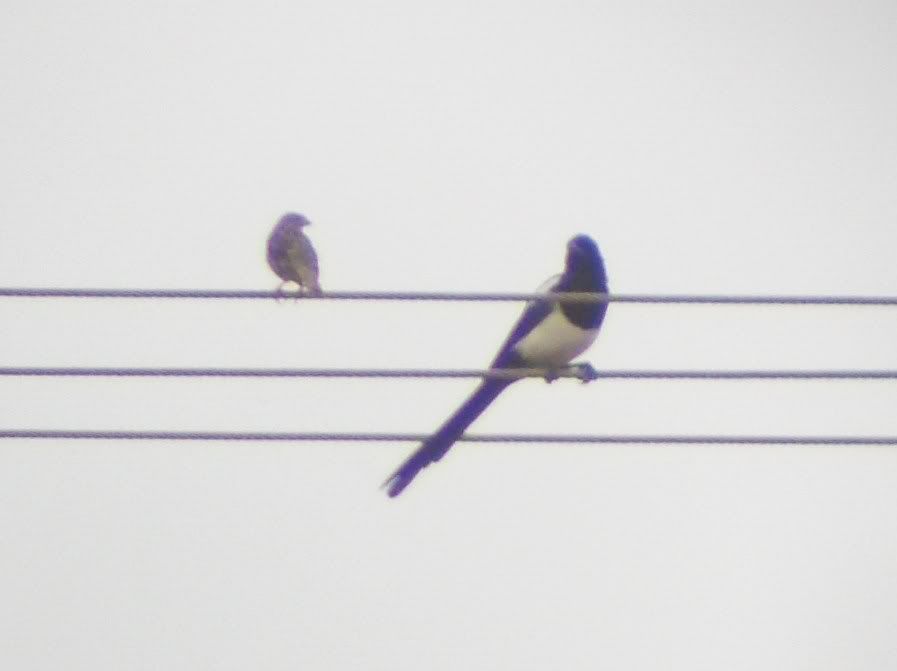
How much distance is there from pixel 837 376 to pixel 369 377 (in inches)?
49.8

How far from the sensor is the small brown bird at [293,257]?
7812mm

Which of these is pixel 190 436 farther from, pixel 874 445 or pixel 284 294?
pixel 874 445

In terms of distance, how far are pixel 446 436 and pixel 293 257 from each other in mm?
2254

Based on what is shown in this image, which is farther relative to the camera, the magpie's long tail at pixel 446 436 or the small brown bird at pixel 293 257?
the small brown bird at pixel 293 257

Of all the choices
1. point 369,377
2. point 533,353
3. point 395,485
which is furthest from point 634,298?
point 533,353

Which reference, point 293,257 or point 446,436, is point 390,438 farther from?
point 293,257

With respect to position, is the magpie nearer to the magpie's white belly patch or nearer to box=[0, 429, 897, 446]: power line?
the magpie's white belly patch

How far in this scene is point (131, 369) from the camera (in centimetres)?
429

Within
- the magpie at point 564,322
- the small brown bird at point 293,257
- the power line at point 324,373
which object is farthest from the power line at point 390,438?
the small brown bird at point 293,257

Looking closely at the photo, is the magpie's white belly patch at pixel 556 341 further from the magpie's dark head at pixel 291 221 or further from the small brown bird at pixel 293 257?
the magpie's dark head at pixel 291 221

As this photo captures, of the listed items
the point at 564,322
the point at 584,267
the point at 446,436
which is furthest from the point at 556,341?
the point at 446,436

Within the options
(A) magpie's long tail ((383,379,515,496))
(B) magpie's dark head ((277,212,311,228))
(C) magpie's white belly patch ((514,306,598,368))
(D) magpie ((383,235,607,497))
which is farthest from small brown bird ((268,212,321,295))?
(A) magpie's long tail ((383,379,515,496))

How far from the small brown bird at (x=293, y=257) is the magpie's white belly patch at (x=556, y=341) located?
154 centimetres

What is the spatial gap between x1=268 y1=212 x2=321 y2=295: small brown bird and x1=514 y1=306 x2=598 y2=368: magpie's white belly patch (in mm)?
1535
